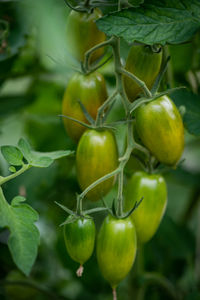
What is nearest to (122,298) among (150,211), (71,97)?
(150,211)

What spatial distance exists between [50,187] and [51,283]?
1.28ft

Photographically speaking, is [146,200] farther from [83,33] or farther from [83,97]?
[83,33]

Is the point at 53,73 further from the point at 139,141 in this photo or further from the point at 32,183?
the point at 139,141

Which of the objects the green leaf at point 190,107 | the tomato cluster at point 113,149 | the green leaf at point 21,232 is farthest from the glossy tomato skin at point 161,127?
the green leaf at point 21,232

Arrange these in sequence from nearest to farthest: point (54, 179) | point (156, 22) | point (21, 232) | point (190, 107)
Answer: point (21, 232) → point (156, 22) → point (190, 107) → point (54, 179)

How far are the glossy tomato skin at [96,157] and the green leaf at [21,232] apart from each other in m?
0.14

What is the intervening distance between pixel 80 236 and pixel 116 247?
0.06 m

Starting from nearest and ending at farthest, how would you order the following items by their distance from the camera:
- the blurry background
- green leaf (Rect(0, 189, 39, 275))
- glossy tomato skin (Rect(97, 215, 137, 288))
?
green leaf (Rect(0, 189, 39, 275)) → glossy tomato skin (Rect(97, 215, 137, 288)) → the blurry background

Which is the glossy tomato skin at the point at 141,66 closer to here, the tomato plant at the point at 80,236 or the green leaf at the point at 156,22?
the green leaf at the point at 156,22

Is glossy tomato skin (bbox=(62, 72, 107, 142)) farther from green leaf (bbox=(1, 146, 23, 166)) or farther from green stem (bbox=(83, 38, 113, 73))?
green leaf (bbox=(1, 146, 23, 166))

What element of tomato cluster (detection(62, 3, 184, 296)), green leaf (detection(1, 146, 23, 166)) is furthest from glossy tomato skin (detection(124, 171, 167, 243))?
green leaf (detection(1, 146, 23, 166))

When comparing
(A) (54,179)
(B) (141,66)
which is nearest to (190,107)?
(B) (141,66)

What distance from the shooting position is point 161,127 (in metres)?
0.72

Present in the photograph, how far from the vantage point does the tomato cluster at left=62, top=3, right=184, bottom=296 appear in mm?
711
